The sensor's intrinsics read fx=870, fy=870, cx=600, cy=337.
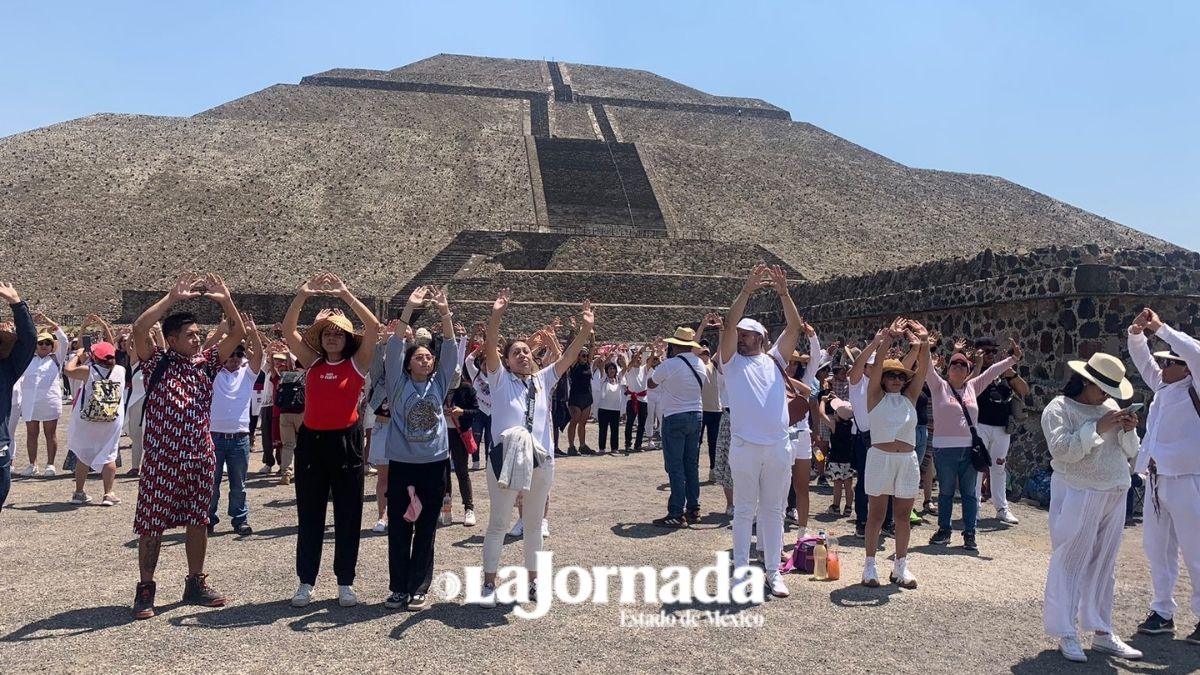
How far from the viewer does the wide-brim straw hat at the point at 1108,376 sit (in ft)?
14.9

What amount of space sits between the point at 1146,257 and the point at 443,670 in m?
9.06

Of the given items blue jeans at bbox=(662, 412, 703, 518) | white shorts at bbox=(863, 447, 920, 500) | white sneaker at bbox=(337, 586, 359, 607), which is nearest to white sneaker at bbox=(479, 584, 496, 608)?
white sneaker at bbox=(337, 586, 359, 607)

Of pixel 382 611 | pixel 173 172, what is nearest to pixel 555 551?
pixel 382 611

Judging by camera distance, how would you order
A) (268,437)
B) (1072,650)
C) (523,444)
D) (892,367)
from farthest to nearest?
(268,437) → (892,367) → (523,444) → (1072,650)

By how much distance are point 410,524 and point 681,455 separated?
3.21 meters

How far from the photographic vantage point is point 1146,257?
31.6 ft

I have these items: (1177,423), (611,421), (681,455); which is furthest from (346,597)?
(611,421)

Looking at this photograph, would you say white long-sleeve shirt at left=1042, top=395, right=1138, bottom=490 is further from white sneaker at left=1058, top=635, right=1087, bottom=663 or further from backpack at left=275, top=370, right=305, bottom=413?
backpack at left=275, top=370, right=305, bottom=413

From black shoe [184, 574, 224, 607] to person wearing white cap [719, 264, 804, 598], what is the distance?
3133 millimetres

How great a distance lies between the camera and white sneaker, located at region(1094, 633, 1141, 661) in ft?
15.1

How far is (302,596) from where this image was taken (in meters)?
5.12

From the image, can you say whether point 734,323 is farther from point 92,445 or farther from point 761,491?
point 92,445

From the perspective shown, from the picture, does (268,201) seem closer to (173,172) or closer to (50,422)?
(173,172)

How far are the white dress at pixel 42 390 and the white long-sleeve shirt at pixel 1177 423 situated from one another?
1040 cm
